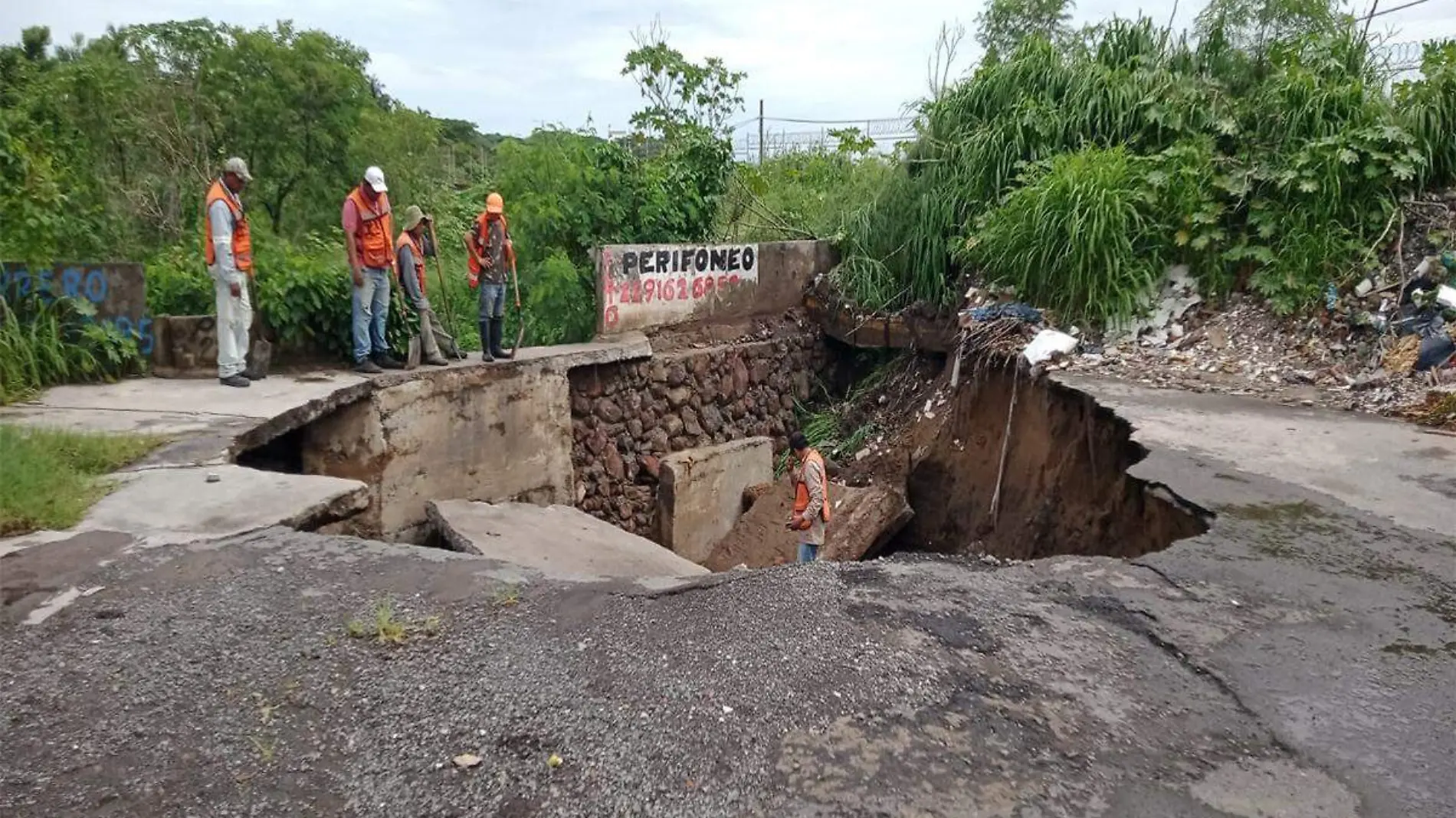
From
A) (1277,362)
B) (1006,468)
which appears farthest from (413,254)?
(1277,362)

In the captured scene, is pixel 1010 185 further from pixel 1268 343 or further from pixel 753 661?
pixel 753 661

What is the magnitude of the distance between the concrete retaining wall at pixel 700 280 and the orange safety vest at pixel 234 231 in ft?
9.77

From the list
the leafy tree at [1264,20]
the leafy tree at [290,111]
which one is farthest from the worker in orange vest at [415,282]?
the leafy tree at [290,111]

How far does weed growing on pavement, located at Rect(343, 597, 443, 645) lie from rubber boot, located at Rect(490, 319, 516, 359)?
178 inches

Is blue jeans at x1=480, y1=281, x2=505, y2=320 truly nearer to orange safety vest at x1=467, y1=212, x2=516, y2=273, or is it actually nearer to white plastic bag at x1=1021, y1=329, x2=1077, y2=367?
orange safety vest at x1=467, y1=212, x2=516, y2=273

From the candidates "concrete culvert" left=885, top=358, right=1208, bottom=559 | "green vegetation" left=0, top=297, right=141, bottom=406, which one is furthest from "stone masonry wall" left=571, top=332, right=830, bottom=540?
"green vegetation" left=0, top=297, right=141, bottom=406

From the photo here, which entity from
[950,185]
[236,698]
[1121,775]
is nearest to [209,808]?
[236,698]

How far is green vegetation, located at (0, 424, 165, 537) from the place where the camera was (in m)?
3.98

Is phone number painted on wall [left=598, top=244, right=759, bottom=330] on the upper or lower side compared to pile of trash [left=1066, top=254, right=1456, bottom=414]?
upper

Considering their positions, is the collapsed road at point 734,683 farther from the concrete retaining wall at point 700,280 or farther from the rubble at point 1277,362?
the concrete retaining wall at point 700,280

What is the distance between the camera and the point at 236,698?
281cm

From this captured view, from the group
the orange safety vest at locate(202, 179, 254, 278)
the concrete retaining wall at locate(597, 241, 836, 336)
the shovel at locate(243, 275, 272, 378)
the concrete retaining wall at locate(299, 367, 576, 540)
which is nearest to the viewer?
the orange safety vest at locate(202, 179, 254, 278)

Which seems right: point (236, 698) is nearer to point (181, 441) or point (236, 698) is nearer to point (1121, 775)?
point (1121, 775)

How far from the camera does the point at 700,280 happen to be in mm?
9664
